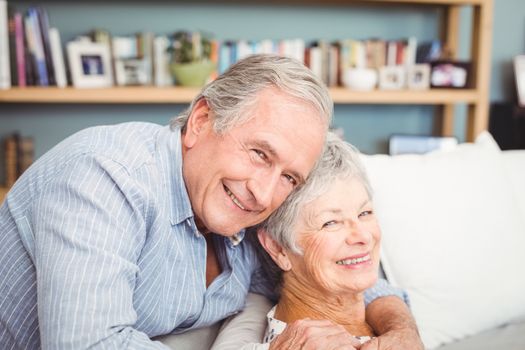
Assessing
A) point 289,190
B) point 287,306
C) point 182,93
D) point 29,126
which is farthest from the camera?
point 29,126

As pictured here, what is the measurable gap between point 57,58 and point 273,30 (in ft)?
3.85

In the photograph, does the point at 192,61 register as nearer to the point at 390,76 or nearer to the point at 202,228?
the point at 390,76

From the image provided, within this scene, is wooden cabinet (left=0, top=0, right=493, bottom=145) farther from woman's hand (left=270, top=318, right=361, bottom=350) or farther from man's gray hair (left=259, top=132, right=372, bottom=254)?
woman's hand (left=270, top=318, right=361, bottom=350)

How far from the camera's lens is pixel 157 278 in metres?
1.23

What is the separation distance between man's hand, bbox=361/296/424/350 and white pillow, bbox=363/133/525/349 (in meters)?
0.15

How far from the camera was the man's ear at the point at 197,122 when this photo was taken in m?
1.28

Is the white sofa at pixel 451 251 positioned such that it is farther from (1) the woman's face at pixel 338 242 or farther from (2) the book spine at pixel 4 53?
(2) the book spine at pixel 4 53

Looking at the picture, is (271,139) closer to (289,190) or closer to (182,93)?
(289,190)

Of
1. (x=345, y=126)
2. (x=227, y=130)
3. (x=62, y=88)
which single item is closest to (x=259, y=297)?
(x=227, y=130)

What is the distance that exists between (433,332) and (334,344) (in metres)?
0.56

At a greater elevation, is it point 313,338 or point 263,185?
point 263,185

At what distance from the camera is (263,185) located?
1213mm

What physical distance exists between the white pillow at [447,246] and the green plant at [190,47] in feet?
5.13

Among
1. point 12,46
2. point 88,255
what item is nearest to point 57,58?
point 12,46
